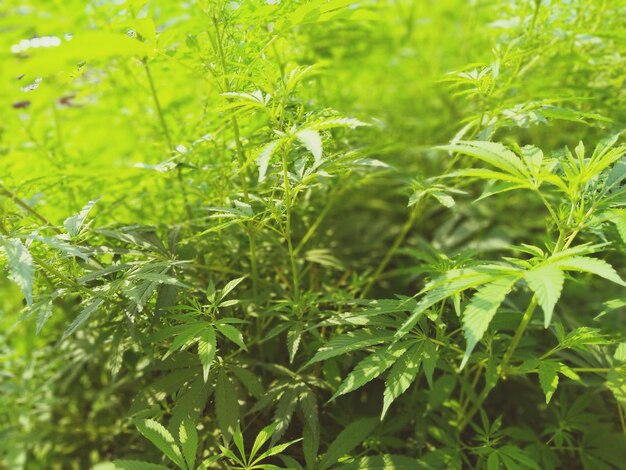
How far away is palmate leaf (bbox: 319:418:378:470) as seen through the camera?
45.4 inches

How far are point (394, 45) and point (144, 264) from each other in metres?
2.08

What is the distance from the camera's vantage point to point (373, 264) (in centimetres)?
219

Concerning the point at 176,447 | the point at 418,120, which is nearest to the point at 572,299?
the point at 418,120

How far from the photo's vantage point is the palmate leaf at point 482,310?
0.80m

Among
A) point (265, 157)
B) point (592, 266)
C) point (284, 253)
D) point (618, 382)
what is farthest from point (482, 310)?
point (284, 253)

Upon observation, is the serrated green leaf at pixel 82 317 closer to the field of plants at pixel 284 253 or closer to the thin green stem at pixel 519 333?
the field of plants at pixel 284 253

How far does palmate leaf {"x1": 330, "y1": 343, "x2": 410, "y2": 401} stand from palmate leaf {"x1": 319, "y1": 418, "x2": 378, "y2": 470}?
0.22 metres

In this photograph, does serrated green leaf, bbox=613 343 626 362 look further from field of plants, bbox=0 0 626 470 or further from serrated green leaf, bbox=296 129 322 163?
serrated green leaf, bbox=296 129 322 163

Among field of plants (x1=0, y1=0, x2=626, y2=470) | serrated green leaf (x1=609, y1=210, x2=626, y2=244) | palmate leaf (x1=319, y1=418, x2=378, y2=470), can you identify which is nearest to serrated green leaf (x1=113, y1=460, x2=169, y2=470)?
field of plants (x1=0, y1=0, x2=626, y2=470)

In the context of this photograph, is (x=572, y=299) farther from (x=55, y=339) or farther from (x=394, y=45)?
(x=55, y=339)

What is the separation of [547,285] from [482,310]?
0.11 metres

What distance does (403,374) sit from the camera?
3.35 feet

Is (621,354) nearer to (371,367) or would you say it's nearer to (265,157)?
(371,367)

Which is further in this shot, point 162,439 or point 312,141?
point 162,439
